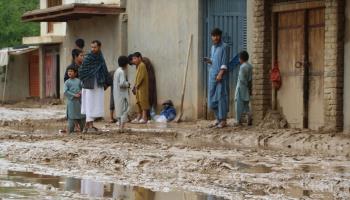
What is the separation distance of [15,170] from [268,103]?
22.2 ft

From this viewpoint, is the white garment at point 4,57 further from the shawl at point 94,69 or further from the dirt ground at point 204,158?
the shawl at point 94,69

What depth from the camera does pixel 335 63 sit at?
13.5m

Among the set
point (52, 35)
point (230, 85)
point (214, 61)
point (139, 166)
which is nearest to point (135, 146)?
point (139, 166)

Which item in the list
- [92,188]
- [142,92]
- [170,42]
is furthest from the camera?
[170,42]

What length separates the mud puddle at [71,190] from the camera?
7.62m

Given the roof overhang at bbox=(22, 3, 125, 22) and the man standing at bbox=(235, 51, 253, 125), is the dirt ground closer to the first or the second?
the man standing at bbox=(235, 51, 253, 125)

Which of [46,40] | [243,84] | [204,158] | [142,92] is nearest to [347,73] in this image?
[243,84]

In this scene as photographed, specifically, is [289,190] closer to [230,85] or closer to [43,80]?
[230,85]

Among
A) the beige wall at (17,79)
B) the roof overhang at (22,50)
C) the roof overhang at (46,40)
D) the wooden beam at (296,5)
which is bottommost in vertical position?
the beige wall at (17,79)

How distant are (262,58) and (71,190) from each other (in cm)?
794

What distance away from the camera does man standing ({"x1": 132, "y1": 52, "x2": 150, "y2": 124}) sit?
1853 cm

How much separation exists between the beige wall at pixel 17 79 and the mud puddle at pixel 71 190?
27715mm

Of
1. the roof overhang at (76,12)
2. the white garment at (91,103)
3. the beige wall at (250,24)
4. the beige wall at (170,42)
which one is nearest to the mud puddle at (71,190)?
the white garment at (91,103)

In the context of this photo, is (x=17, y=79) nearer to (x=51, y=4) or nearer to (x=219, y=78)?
(x=51, y=4)
